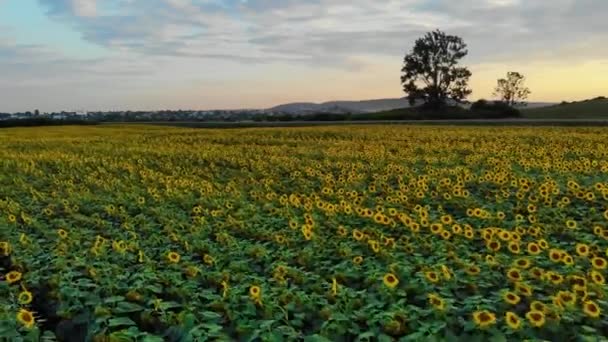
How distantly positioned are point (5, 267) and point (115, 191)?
10.2ft

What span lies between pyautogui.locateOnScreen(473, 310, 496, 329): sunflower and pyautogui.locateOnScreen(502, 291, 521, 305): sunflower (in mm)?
268

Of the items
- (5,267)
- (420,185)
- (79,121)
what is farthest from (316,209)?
(79,121)

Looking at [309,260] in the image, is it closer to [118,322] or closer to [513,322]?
[118,322]

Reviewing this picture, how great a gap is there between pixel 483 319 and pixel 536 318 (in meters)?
0.24

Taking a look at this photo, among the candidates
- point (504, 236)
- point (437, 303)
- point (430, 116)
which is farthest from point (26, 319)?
point (430, 116)

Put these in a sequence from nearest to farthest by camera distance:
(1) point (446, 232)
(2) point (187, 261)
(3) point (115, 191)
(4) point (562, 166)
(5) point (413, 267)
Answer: (5) point (413, 267)
(2) point (187, 261)
(1) point (446, 232)
(3) point (115, 191)
(4) point (562, 166)

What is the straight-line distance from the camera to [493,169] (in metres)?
9.03

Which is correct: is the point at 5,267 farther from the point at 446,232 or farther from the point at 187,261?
the point at 446,232

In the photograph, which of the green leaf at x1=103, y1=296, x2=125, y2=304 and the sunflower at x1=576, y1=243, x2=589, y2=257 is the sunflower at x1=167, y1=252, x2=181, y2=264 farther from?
the sunflower at x1=576, y1=243, x2=589, y2=257

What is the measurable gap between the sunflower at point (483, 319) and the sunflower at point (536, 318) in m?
0.17

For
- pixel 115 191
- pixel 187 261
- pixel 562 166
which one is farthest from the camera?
pixel 562 166

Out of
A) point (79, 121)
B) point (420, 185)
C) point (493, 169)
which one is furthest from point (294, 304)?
point (79, 121)

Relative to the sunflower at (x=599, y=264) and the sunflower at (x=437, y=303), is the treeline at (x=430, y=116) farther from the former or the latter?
the sunflower at (x=437, y=303)

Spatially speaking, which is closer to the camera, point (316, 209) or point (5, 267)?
point (5, 267)
